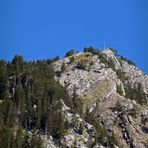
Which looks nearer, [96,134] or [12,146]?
[12,146]

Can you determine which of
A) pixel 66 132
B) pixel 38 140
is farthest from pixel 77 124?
pixel 38 140

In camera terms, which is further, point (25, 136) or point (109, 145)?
point (109, 145)

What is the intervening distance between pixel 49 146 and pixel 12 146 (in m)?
12.5

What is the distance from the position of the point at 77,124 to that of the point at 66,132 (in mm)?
5498

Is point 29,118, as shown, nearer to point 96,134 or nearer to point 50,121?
point 50,121

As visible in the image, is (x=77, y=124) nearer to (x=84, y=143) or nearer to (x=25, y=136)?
(x=84, y=143)

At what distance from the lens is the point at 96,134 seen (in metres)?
197

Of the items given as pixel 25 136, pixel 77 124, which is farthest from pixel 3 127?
pixel 77 124

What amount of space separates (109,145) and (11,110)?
31692 mm

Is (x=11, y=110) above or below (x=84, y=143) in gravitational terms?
above

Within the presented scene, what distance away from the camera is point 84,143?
19212 centimetres

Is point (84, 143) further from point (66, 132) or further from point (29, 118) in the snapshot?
point (29, 118)

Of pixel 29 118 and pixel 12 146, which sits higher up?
pixel 29 118

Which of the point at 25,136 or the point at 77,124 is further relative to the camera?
the point at 77,124
